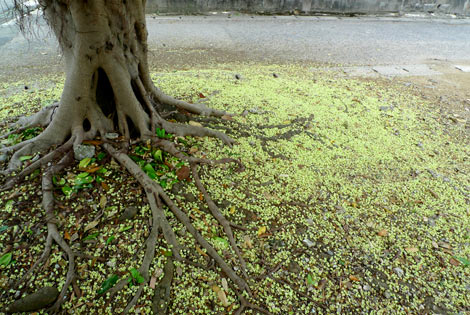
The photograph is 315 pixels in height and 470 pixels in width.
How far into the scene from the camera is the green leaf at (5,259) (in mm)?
1929

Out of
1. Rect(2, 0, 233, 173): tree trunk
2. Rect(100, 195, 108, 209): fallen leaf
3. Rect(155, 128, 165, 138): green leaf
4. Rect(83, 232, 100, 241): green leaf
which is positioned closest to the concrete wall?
Rect(2, 0, 233, 173): tree trunk

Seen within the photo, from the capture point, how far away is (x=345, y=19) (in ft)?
32.8

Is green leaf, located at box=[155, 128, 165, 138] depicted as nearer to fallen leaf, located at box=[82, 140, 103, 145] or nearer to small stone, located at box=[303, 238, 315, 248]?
fallen leaf, located at box=[82, 140, 103, 145]

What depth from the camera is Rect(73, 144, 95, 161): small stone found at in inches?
102

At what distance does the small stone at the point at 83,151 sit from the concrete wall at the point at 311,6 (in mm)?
7812

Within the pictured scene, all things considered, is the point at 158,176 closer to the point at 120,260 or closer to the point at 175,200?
the point at 175,200

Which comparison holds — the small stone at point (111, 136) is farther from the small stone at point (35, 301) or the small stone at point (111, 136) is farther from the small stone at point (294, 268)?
the small stone at point (294, 268)

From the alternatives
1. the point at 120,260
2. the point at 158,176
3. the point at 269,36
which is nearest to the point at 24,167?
the point at 158,176

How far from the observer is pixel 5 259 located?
1945 millimetres

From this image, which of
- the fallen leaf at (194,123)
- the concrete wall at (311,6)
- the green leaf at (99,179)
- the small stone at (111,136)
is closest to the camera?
the green leaf at (99,179)

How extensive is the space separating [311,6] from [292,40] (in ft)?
12.1

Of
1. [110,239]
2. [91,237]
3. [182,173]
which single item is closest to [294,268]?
[182,173]

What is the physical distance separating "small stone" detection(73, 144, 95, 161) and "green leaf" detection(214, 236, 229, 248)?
1410 mm

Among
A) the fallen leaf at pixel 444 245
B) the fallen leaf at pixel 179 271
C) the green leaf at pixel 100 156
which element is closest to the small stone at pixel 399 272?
the fallen leaf at pixel 444 245
